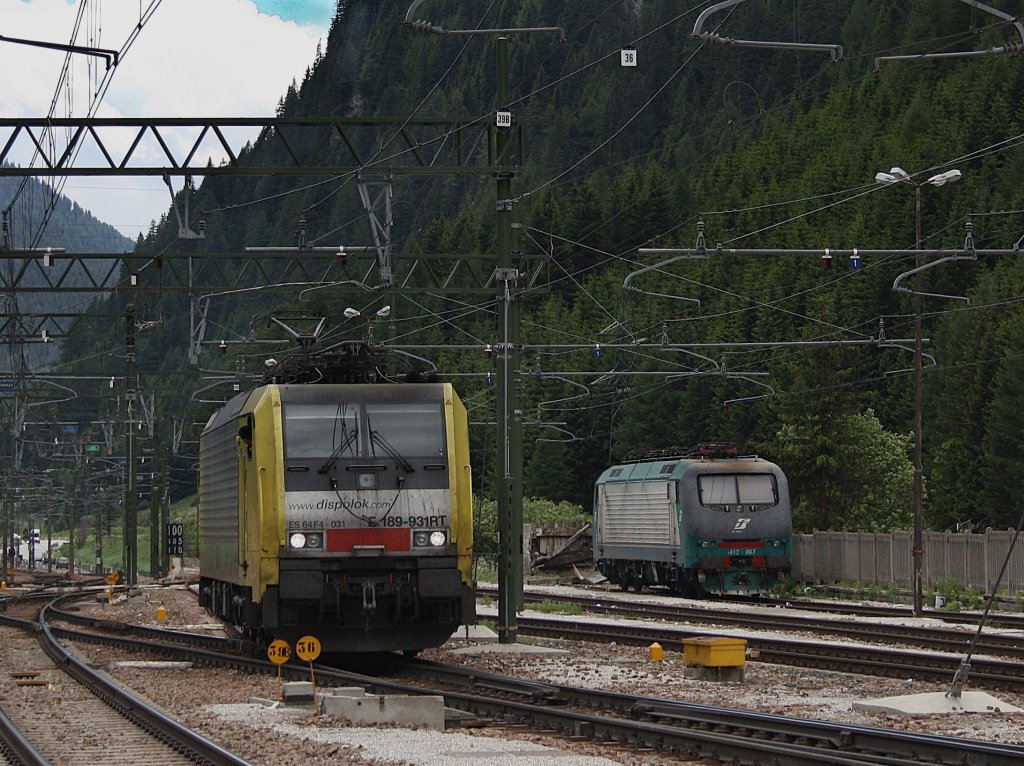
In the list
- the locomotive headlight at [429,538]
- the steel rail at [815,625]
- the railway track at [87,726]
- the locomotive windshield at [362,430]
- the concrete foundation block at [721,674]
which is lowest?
the steel rail at [815,625]

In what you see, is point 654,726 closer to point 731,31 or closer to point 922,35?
point 922,35

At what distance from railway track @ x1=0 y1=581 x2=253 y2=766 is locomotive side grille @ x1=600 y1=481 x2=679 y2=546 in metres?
20.8

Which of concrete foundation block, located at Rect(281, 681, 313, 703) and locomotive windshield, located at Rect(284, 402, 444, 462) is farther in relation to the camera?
locomotive windshield, located at Rect(284, 402, 444, 462)

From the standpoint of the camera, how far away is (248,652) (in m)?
24.2

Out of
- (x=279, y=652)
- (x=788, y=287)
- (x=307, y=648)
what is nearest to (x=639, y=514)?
(x=279, y=652)

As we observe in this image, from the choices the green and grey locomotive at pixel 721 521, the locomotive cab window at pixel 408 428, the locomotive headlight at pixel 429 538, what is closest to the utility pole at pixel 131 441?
the green and grey locomotive at pixel 721 521

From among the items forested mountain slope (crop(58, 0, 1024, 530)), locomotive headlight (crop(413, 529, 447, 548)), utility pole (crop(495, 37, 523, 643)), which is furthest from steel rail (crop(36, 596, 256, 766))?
forested mountain slope (crop(58, 0, 1024, 530))

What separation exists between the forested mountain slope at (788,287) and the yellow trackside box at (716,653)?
30.0 metres

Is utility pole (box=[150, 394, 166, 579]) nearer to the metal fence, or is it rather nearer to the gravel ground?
the metal fence

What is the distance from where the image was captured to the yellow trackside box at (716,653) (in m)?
19.2

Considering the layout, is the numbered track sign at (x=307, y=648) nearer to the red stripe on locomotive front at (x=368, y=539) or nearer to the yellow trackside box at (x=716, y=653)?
the red stripe on locomotive front at (x=368, y=539)

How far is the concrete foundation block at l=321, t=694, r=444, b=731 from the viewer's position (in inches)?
586

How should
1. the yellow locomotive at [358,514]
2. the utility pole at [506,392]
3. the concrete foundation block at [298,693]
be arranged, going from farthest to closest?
the utility pole at [506,392] < the yellow locomotive at [358,514] < the concrete foundation block at [298,693]

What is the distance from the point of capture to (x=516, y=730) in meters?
14.7
